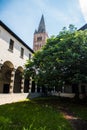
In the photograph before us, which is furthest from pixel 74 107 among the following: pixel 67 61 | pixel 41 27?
pixel 41 27

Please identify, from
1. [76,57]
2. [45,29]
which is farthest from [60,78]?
[45,29]

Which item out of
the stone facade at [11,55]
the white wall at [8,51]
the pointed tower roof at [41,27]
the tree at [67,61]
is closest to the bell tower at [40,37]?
the pointed tower roof at [41,27]

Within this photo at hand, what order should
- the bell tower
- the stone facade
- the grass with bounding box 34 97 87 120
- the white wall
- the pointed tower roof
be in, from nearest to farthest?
1. the grass with bounding box 34 97 87 120
2. the white wall
3. the stone facade
4. the bell tower
5. the pointed tower roof

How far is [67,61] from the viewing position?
49.8 feet

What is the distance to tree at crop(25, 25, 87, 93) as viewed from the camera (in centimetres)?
1530

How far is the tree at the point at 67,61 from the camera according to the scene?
15297 mm

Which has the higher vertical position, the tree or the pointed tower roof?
the pointed tower roof

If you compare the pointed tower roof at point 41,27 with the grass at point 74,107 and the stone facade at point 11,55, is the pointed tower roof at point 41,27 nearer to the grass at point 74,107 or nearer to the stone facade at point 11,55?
the stone facade at point 11,55

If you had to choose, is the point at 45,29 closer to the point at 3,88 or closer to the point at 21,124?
the point at 3,88

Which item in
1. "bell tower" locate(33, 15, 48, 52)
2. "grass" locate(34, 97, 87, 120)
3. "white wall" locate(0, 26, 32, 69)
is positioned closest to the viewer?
"grass" locate(34, 97, 87, 120)

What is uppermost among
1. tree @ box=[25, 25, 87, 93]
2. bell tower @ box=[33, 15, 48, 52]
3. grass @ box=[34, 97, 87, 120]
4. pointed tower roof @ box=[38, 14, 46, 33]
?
pointed tower roof @ box=[38, 14, 46, 33]

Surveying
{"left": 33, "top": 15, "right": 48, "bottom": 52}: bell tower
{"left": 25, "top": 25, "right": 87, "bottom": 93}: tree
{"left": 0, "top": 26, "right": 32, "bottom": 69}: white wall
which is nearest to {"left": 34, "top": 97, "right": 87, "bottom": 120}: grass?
{"left": 25, "top": 25, "right": 87, "bottom": 93}: tree

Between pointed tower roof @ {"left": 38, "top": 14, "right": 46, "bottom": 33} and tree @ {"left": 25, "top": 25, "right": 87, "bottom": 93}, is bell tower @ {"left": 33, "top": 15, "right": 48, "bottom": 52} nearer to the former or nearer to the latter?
pointed tower roof @ {"left": 38, "top": 14, "right": 46, "bottom": 33}

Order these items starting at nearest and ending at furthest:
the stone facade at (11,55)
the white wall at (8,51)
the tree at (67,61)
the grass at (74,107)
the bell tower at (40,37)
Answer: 1. the grass at (74,107)
2. the tree at (67,61)
3. the white wall at (8,51)
4. the stone facade at (11,55)
5. the bell tower at (40,37)
